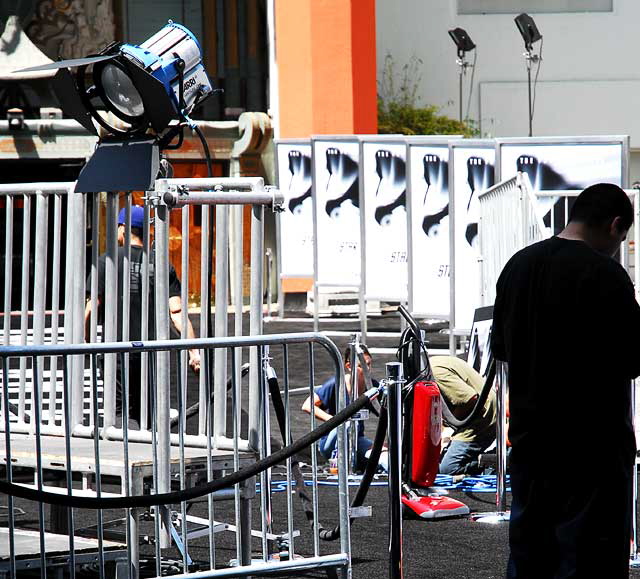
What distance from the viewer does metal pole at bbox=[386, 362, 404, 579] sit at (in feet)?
16.1

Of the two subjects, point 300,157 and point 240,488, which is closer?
point 240,488

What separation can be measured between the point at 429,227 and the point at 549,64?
14.5 meters

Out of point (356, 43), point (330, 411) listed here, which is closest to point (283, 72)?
point (356, 43)

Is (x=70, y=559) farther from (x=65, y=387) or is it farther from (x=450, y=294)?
(x=450, y=294)

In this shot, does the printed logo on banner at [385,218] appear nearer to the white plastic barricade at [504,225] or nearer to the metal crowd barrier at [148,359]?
the white plastic barricade at [504,225]

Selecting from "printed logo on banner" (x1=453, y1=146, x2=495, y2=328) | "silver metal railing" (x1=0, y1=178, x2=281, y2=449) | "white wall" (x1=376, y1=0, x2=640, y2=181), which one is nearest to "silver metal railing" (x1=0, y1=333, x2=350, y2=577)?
"silver metal railing" (x1=0, y1=178, x2=281, y2=449)

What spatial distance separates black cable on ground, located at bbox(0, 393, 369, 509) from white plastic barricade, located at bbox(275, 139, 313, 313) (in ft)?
42.2

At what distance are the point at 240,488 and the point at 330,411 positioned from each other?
13.6ft

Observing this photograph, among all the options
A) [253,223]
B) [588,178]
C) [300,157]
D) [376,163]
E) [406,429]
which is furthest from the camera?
[300,157]

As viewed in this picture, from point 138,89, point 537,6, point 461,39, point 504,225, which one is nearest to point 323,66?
point 461,39

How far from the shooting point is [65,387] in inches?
173

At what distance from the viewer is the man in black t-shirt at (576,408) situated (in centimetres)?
454

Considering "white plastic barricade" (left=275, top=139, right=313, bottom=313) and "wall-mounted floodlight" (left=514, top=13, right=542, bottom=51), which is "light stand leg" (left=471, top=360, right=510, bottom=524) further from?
"wall-mounted floodlight" (left=514, top=13, right=542, bottom=51)

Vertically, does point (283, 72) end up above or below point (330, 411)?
above
